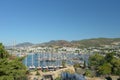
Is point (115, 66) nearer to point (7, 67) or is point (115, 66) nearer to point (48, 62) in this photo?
point (7, 67)

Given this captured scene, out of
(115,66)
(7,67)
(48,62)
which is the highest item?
(7,67)

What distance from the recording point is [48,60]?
4257 inches

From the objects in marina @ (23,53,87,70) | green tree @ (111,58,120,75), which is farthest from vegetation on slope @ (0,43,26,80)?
marina @ (23,53,87,70)


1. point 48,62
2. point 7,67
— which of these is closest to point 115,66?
point 7,67

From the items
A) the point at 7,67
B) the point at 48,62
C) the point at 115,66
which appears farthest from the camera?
the point at 48,62

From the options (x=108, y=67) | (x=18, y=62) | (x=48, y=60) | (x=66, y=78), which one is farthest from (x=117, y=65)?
(x=48, y=60)

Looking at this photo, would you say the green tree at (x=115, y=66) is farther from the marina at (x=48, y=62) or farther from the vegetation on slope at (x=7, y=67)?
the vegetation on slope at (x=7, y=67)

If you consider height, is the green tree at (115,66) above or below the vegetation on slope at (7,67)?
below

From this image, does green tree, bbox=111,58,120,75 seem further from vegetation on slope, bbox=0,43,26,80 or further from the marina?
vegetation on slope, bbox=0,43,26,80

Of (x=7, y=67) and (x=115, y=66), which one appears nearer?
(x=7, y=67)

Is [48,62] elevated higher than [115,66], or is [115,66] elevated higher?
[115,66]

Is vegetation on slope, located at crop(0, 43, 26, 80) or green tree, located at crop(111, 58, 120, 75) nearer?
vegetation on slope, located at crop(0, 43, 26, 80)

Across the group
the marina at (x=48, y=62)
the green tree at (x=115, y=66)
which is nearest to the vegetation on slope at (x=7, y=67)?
the green tree at (x=115, y=66)

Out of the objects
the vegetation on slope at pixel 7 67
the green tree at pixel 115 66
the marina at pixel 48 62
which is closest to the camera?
the vegetation on slope at pixel 7 67
